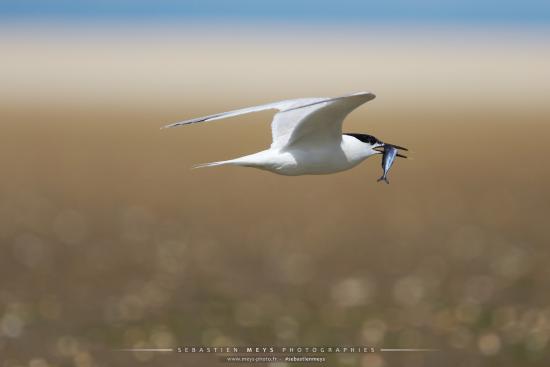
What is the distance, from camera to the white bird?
7723 millimetres

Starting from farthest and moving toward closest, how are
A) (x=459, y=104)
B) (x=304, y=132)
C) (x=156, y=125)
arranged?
(x=459, y=104)
(x=156, y=125)
(x=304, y=132)

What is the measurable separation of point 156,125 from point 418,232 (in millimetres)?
20105

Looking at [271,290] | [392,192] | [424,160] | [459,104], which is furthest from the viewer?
[459,104]

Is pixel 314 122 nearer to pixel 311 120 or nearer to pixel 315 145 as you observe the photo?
pixel 311 120

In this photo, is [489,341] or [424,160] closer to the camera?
[489,341]

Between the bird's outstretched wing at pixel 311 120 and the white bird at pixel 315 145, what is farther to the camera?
the white bird at pixel 315 145

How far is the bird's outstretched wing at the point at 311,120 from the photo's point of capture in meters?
7.62

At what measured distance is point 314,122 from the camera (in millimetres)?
7863

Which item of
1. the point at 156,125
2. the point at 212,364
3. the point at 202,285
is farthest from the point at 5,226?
the point at 156,125

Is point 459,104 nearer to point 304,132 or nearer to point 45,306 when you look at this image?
point 45,306

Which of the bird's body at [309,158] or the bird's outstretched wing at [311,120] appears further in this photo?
the bird's body at [309,158]

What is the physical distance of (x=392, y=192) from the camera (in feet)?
68.7

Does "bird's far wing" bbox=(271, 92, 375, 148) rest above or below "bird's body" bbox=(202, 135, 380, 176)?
above

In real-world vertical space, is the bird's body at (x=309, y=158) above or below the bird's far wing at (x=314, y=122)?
below
